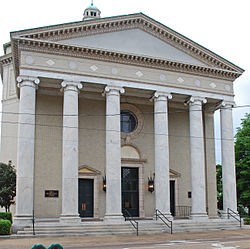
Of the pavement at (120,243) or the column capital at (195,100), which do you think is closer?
the pavement at (120,243)

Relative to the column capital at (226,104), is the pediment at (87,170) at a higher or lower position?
lower

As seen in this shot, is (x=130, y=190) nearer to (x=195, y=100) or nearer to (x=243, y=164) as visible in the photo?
(x=195, y=100)

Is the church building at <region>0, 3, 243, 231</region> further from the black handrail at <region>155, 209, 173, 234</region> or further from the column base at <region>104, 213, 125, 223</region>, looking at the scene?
the black handrail at <region>155, 209, 173, 234</region>

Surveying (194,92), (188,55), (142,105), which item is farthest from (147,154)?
(188,55)

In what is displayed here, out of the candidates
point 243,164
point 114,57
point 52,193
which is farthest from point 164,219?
point 243,164

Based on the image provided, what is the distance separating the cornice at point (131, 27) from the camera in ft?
83.0

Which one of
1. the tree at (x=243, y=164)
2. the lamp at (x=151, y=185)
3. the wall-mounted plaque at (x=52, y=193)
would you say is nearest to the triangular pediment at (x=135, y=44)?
the lamp at (x=151, y=185)

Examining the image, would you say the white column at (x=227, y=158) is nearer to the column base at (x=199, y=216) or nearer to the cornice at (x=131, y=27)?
the column base at (x=199, y=216)

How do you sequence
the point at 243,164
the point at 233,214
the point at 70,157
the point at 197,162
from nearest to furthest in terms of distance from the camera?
the point at 70,157
the point at 197,162
the point at 233,214
the point at 243,164

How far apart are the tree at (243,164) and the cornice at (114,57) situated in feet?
34.5

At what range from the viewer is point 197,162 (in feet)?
92.7

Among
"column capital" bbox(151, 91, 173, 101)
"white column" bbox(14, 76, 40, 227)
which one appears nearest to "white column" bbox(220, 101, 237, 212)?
"column capital" bbox(151, 91, 173, 101)

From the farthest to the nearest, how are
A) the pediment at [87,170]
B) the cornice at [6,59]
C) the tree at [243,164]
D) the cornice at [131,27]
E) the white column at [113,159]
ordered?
the tree at [243,164] → the cornice at [6,59] → the pediment at [87,170] → the cornice at [131,27] → the white column at [113,159]

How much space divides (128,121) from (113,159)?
6040 millimetres
